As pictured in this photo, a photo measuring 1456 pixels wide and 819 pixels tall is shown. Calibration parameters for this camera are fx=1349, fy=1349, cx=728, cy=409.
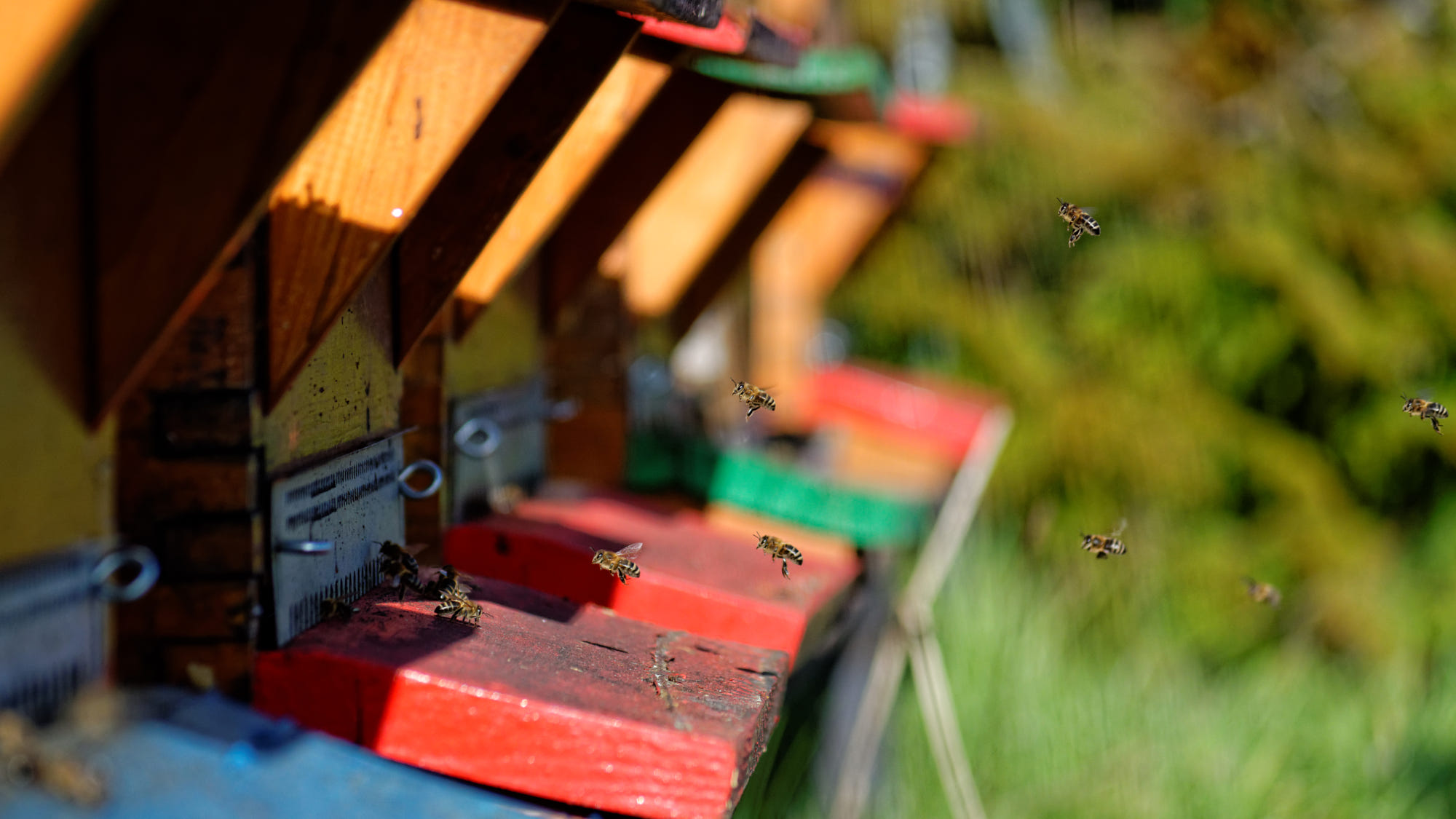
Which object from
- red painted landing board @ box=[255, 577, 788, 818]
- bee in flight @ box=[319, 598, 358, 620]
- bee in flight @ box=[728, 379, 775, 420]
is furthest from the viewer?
bee in flight @ box=[728, 379, 775, 420]

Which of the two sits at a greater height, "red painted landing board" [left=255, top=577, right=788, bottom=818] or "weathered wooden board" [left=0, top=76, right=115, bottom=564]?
"weathered wooden board" [left=0, top=76, right=115, bottom=564]

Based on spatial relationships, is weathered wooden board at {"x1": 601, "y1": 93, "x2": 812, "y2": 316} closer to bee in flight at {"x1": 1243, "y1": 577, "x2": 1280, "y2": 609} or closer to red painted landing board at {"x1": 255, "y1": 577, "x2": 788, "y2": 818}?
bee in flight at {"x1": 1243, "y1": 577, "x2": 1280, "y2": 609}

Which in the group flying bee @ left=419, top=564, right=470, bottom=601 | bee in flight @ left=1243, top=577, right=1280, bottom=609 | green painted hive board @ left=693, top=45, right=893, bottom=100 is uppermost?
green painted hive board @ left=693, top=45, right=893, bottom=100

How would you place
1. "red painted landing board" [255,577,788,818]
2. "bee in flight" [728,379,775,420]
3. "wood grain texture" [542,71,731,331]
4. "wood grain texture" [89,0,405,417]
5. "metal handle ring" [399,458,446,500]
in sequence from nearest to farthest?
1. "wood grain texture" [89,0,405,417]
2. "red painted landing board" [255,577,788,818]
3. "metal handle ring" [399,458,446,500]
4. "wood grain texture" [542,71,731,331]
5. "bee in flight" [728,379,775,420]

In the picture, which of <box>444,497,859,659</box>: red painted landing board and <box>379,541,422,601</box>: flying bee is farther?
<box>444,497,859,659</box>: red painted landing board

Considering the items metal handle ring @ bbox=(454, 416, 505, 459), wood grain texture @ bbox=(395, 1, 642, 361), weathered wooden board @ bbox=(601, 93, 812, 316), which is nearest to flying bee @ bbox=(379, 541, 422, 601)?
wood grain texture @ bbox=(395, 1, 642, 361)

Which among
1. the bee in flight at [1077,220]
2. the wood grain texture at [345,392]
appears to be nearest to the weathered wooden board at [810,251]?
the bee in flight at [1077,220]

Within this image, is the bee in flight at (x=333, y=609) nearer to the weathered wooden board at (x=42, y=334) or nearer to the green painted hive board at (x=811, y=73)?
the weathered wooden board at (x=42, y=334)
